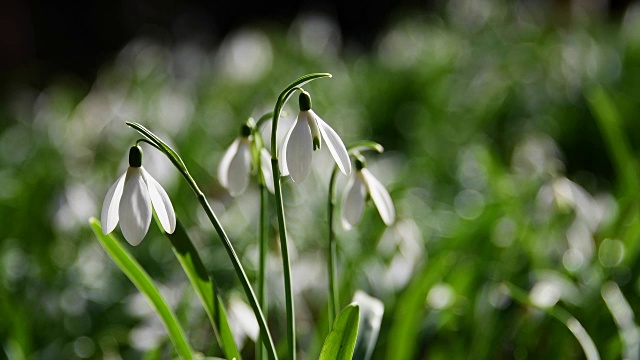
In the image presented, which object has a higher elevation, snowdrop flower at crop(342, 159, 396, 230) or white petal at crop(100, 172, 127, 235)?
white petal at crop(100, 172, 127, 235)

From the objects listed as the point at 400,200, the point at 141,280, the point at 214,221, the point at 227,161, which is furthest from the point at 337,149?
the point at 400,200

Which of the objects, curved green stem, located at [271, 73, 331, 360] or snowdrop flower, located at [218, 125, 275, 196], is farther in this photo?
snowdrop flower, located at [218, 125, 275, 196]

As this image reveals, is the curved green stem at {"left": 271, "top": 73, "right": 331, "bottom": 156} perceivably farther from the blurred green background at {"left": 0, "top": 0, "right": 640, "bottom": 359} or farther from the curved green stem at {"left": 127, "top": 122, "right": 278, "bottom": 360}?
the blurred green background at {"left": 0, "top": 0, "right": 640, "bottom": 359}

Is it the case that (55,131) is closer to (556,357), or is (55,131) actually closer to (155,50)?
(155,50)

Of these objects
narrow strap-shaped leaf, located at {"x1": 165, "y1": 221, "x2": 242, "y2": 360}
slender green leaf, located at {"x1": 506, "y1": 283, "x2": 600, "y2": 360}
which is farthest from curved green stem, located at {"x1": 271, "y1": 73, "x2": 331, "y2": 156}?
slender green leaf, located at {"x1": 506, "y1": 283, "x2": 600, "y2": 360}

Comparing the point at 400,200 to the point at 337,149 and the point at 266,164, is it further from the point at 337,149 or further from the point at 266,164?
the point at 337,149
